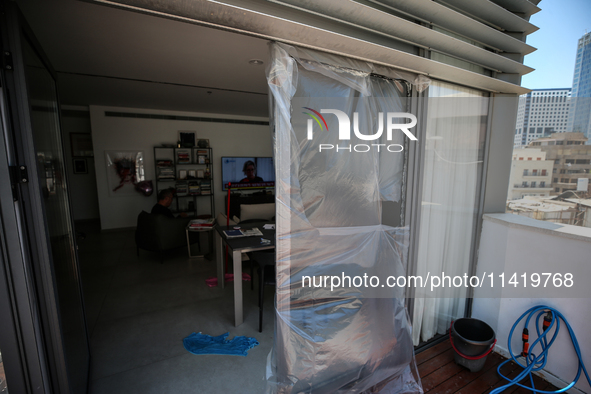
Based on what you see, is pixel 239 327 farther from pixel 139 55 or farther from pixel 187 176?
pixel 187 176

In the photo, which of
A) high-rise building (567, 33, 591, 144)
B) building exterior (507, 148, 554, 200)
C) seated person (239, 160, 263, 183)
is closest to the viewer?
high-rise building (567, 33, 591, 144)

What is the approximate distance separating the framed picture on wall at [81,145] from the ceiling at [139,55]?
1.55m

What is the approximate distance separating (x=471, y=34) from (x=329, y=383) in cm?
237

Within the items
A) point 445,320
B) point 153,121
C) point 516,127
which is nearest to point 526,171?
point 516,127

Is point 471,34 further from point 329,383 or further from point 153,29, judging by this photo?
point 329,383

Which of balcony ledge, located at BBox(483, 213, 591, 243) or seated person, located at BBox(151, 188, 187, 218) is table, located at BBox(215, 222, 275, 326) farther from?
balcony ledge, located at BBox(483, 213, 591, 243)

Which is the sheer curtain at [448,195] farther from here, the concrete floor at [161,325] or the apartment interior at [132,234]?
the concrete floor at [161,325]

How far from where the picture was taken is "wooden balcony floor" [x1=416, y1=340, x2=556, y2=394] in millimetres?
1813

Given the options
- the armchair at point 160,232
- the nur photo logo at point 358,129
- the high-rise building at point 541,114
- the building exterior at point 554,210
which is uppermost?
the high-rise building at point 541,114

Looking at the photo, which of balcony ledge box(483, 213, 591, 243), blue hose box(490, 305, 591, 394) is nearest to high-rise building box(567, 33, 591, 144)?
balcony ledge box(483, 213, 591, 243)

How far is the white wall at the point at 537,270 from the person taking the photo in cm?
174

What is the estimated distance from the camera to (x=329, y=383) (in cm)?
157

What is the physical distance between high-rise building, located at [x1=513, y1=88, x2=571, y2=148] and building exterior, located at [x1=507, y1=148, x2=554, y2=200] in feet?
0.40

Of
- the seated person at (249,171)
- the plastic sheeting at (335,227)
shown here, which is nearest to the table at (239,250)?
the plastic sheeting at (335,227)
